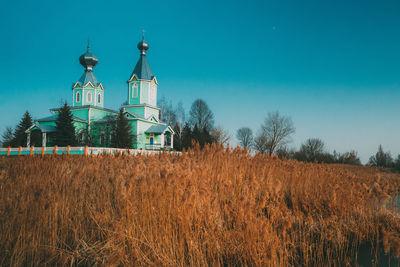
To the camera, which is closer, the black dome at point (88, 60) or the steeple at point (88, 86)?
the steeple at point (88, 86)

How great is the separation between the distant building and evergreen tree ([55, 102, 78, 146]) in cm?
302

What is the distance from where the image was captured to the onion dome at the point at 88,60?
36.6 metres

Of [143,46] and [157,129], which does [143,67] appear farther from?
[157,129]

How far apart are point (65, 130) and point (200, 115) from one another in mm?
25223

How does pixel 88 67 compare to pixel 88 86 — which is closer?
pixel 88 86

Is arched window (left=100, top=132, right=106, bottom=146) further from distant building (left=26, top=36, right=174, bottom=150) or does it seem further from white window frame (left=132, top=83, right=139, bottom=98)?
white window frame (left=132, top=83, right=139, bottom=98)

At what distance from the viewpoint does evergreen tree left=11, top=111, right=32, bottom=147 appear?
31.5m

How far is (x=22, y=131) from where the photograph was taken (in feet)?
110

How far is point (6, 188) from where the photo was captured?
12.4 ft

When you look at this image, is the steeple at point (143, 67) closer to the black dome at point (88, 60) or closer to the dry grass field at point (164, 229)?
the black dome at point (88, 60)

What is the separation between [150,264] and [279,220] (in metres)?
1.69

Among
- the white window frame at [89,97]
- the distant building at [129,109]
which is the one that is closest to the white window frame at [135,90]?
the distant building at [129,109]

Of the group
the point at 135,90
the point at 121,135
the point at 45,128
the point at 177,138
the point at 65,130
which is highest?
the point at 135,90

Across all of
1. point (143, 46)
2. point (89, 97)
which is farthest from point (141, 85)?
point (89, 97)
